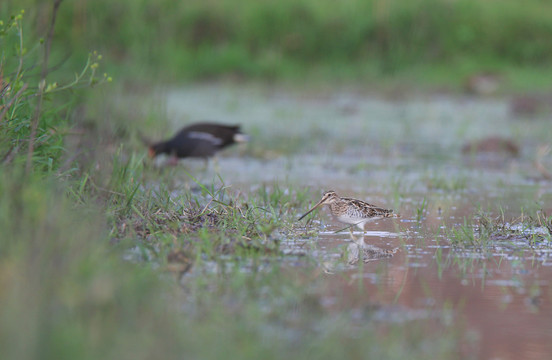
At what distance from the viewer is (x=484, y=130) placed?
15695mm

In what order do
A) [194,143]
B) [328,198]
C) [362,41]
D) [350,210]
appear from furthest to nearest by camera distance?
[362,41], [194,143], [328,198], [350,210]

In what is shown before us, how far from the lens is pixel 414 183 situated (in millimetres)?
9906

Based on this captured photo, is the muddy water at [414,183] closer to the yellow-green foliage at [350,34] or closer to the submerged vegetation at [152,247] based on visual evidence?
the submerged vegetation at [152,247]

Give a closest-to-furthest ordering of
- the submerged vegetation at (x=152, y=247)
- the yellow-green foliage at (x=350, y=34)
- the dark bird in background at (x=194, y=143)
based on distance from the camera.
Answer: the submerged vegetation at (x=152, y=247) → the dark bird in background at (x=194, y=143) → the yellow-green foliage at (x=350, y=34)

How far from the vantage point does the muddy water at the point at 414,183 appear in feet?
15.6

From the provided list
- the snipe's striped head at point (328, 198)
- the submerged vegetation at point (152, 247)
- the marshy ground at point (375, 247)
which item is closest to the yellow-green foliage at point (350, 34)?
the submerged vegetation at point (152, 247)

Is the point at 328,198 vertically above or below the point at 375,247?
above

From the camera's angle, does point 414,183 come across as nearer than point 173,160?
Yes

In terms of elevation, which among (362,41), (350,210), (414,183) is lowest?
(350,210)

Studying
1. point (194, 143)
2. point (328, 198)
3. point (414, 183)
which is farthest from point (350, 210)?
point (194, 143)

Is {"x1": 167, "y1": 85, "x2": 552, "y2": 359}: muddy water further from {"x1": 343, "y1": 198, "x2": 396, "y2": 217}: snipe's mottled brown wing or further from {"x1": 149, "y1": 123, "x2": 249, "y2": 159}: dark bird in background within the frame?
{"x1": 149, "y1": 123, "x2": 249, "y2": 159}: dark bird in background

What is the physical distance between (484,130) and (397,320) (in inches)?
460

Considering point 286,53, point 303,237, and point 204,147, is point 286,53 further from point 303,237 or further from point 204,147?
point 303,237

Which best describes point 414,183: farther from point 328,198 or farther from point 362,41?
point 362,41
